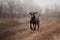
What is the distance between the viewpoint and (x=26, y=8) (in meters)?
1.88

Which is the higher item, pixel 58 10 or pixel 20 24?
pixel 58 10

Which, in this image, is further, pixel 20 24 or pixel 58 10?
pixel 58 10

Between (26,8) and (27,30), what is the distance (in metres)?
0.27

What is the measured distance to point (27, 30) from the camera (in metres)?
1.87

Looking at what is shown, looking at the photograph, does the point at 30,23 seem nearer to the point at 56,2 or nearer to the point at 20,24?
the point at 20,24

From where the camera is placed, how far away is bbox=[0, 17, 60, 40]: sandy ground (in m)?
1.82

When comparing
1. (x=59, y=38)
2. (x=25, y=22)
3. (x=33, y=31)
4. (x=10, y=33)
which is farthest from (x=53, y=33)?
(x=10, y=33)

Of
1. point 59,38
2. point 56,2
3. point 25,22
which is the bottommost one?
point 59,38

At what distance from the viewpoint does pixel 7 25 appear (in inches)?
72.1

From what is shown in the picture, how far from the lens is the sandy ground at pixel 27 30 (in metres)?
1.82

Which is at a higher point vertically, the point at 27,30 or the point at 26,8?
the point at 26,8

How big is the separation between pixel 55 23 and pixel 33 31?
308mm

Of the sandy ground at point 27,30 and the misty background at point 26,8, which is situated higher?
the misty background at point 26,8

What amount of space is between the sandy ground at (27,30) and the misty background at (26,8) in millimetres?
74
